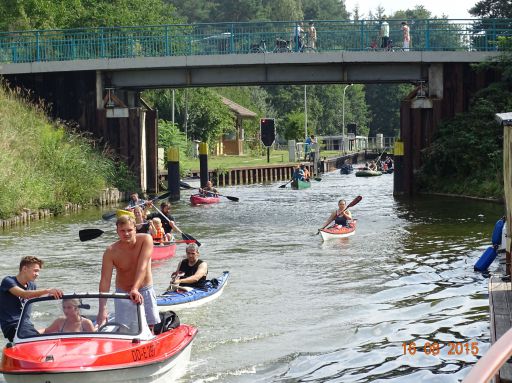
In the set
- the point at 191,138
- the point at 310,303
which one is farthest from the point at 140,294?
the point at 191,138

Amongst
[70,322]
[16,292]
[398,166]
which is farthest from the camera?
[398,166]

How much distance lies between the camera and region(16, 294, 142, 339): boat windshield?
11164mm

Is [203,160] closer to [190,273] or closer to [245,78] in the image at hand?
[245,78]

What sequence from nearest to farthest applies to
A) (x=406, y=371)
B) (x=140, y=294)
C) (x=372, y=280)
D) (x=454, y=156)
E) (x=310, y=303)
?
(x=140, y=294), (x=406, y=371), (x=310, y=303), (x=372, y=280), (x=454, y=156)

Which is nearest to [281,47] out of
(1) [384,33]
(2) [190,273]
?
(1) [384,33]

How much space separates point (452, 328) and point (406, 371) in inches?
107

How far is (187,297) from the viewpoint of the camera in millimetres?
16719

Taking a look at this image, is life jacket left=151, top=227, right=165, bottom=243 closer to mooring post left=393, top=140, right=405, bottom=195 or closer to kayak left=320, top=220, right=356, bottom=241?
kayak left=320, top=220, right=356, bottom=241

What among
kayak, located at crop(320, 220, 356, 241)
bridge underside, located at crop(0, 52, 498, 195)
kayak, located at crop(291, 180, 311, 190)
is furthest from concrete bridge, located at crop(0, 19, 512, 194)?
kayak, located at crop(320, 220, 356, 241)

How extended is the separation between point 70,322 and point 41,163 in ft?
88.5

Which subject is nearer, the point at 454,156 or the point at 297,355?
the point at 297,355

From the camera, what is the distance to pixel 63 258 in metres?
24.3

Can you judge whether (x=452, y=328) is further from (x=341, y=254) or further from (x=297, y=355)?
(x=341, y=254)

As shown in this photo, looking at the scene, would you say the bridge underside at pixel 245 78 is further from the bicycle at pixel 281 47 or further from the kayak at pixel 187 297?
the kayak at pixel 187 297
